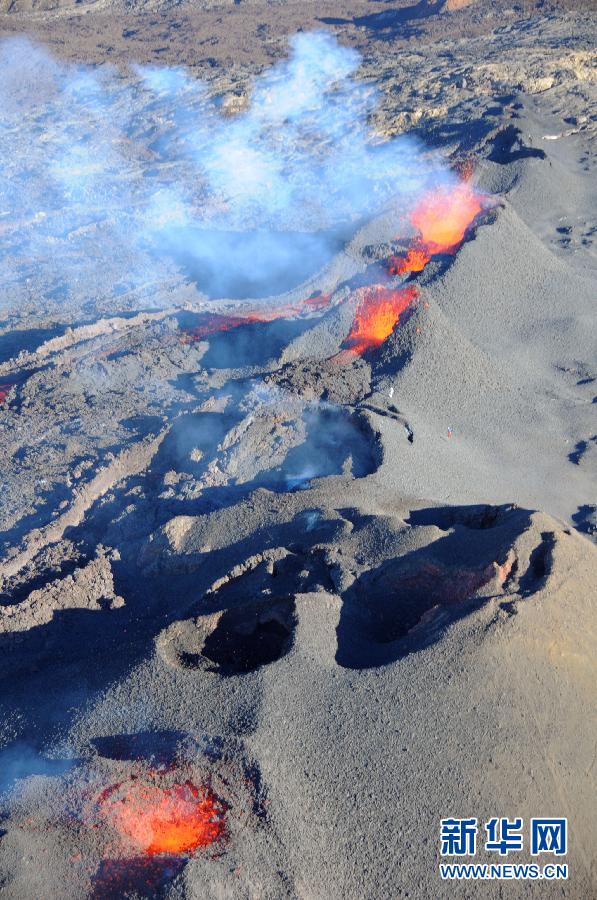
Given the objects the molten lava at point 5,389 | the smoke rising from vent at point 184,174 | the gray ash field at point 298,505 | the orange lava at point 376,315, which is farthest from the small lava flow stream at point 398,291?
the molten lava at point 5,389

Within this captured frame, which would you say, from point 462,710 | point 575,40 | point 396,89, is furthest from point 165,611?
point 575,40

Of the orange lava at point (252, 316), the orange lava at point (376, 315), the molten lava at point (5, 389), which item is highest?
the orange lava at point (376, 315)

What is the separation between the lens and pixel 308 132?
43.5 meters

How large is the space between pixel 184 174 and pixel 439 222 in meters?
16.6

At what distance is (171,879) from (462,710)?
456 centimetres

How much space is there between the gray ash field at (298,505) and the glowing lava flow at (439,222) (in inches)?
5.8

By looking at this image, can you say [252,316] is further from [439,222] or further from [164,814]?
[164,814]

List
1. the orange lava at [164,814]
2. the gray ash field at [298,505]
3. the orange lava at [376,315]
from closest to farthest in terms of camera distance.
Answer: the orange lava at [164,814] → the gray ash field at [298,505] → the orange lava at [376,315]

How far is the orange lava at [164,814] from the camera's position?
9852mm

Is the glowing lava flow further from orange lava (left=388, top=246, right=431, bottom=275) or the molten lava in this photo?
the molten lava

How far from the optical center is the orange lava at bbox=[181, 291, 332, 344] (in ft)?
77.5

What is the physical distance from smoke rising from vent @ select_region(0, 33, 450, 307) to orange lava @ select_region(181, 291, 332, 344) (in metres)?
2.04

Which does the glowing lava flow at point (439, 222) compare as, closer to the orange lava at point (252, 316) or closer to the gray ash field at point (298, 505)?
the gray ash field at point (298, 505)

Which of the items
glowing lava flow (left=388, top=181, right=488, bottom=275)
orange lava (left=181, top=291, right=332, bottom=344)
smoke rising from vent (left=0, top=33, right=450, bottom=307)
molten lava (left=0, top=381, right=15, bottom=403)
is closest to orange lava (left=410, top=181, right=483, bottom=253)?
glowing lava flow (left=388, top=181, right=488, bottom=275)
